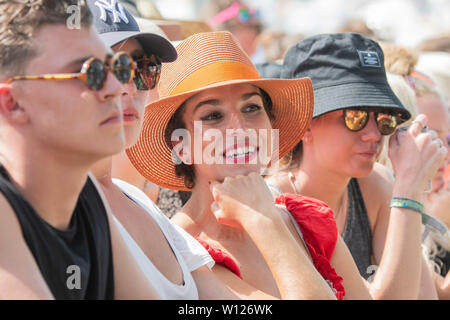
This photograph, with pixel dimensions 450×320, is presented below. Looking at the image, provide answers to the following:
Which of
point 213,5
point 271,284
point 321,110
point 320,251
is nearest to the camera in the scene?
point 271,284

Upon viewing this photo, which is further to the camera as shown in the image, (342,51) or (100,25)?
(342,51)

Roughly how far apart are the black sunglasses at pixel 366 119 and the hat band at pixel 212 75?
0.72 metres

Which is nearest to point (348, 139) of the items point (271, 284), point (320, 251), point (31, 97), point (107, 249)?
point (320, 251)

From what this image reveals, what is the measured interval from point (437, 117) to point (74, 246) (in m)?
3.25

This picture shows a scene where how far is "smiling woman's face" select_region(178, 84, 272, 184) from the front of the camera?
7.96ft

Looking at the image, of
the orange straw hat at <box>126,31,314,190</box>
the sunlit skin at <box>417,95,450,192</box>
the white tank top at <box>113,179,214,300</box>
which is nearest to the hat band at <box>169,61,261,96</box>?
the orange straw hat at <box>126,31,314,190</box>

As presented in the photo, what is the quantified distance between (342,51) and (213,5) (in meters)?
4.41

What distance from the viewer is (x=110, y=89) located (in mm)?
1455

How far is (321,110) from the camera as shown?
10.0 feet

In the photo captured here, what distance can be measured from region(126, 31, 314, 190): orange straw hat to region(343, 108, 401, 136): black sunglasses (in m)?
0.25

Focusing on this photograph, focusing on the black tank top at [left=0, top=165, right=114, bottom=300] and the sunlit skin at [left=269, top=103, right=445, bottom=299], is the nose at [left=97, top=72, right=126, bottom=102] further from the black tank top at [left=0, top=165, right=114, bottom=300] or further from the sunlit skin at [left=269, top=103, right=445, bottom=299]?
the sunlit skin at [left=269, top=103, right=445, bottom=299]

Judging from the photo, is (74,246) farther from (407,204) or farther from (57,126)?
(407,204)
